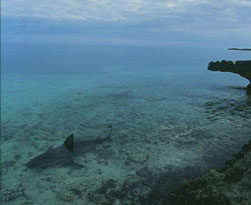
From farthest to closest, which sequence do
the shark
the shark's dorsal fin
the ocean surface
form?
the shark's dorsal fin → the shark → the ocean surface

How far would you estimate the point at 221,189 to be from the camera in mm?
13773

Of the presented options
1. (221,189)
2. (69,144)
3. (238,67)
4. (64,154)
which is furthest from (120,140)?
(238,67)

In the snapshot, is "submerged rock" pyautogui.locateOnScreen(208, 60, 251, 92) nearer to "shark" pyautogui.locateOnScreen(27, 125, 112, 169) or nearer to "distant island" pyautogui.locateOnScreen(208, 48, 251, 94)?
"distant island" pyautogui.locateOnScreen(208, 48, 251, 94)

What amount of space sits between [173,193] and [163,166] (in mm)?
4565

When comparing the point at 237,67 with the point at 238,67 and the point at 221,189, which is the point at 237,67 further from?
the point at 221,189

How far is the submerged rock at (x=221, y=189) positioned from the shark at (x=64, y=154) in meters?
10.7

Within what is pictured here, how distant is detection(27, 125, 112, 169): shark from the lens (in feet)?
65.9

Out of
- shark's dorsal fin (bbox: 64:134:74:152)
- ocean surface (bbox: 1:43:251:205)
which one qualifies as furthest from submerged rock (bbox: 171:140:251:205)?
shark's dorsal fin (bbox: 64:134:74:152)

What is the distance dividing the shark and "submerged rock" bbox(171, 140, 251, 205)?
1066 centimetres

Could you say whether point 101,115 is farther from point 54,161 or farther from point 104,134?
point 54,161

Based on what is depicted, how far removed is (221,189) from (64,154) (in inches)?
619

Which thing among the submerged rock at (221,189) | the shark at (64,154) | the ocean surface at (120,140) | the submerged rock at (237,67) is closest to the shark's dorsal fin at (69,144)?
the shark at (64,154)

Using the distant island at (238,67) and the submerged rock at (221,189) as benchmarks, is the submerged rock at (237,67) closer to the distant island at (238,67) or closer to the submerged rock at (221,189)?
the distant island at (238,67)

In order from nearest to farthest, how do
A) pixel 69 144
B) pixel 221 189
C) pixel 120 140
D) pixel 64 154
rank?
1. pixel 221 189
2. pixel 64 154
3. pixel 69 144
4. pixel 120 140
